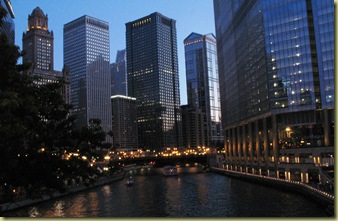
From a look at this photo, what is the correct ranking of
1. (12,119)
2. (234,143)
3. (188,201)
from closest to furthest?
(12,119) < (188,201) < (234,143)

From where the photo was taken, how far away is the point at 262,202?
201 ft

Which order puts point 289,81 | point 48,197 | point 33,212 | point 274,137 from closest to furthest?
1. point 33,212
2. point 48,197
3. point 289,81
4. point 274,137

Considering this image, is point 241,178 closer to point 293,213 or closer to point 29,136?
point 293,213

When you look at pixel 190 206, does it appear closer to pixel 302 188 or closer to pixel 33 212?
pixel 302 188

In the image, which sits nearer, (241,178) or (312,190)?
(312,190)

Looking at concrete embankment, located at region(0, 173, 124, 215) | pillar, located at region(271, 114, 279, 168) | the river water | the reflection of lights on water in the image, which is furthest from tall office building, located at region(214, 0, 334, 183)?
the reflection of lights on water

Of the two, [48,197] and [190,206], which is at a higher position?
[48,197]

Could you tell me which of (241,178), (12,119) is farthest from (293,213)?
(241,178)

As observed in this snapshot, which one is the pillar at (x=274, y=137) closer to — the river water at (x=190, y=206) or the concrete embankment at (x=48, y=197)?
the river water at (x=190, y=206)

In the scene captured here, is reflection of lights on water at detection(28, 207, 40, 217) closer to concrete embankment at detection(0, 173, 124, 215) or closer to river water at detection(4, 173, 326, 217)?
river water at detection(4, 173, 326, 217)

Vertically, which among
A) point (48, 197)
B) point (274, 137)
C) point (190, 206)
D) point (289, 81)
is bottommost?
point (190, 206)

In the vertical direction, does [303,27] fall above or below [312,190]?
above

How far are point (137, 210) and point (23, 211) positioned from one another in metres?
17.0

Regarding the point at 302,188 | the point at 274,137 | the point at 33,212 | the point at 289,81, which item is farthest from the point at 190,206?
the point at 289,81
